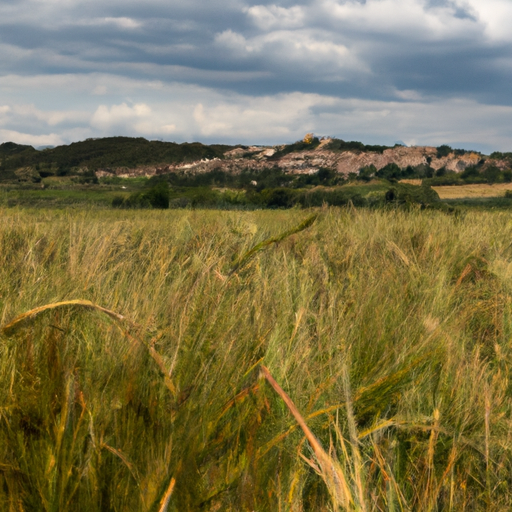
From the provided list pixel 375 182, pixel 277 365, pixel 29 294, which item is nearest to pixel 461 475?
pixel 277 365

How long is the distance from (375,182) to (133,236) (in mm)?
6616

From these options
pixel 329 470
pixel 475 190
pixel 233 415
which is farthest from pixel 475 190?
pixel 329 470

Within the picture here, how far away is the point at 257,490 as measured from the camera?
3.22ft

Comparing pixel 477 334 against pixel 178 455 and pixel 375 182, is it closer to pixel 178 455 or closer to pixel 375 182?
pixel 178 455

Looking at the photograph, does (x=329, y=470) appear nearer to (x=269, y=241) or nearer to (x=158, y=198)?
(x=269, y=241)

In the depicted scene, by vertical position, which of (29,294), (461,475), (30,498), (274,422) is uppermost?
(29,294)

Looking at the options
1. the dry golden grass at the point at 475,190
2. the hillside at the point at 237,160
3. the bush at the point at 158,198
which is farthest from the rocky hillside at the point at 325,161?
the bush at the point at 158,198

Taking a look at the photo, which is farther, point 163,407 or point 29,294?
point 29,294

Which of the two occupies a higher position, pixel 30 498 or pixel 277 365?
pixel 277 365

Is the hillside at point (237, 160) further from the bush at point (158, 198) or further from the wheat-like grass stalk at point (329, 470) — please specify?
the wheat-like grass stalk at point (329, 470)

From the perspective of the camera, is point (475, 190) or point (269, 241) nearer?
point (269, 241)

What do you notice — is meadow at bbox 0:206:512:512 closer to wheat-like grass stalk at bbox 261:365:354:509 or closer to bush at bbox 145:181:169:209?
A: wheat-like grass stalk at bbox 261:365:354:509

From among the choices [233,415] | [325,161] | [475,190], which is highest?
[325,161]

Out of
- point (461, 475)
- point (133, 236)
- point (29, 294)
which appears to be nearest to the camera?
point (461, 475)
